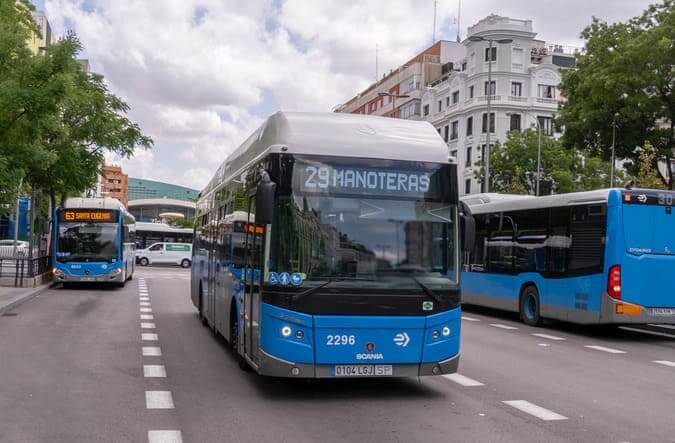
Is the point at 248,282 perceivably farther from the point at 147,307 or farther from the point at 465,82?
the point at 465,82

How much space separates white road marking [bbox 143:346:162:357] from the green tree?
20461 mm

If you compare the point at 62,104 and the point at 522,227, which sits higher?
the point at 62,104

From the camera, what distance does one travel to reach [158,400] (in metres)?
8.90

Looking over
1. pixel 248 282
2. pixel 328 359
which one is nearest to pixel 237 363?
pixel 248 282

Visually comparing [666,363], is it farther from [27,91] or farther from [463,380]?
[27,91]

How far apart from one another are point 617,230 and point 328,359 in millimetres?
8775

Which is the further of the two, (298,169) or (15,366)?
(15,366)

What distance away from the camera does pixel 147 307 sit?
21.9m

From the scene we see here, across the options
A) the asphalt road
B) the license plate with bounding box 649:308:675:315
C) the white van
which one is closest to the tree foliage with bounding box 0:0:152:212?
the asphalt road

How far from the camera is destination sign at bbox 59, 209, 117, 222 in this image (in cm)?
2833

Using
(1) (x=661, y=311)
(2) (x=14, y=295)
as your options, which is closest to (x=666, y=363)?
(1) (x=661, y=311)

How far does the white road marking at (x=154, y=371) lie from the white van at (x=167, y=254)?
163 ft

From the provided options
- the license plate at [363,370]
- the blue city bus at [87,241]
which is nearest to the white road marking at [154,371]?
the license plate at [363,370]

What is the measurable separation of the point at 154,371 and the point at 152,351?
2115mm
